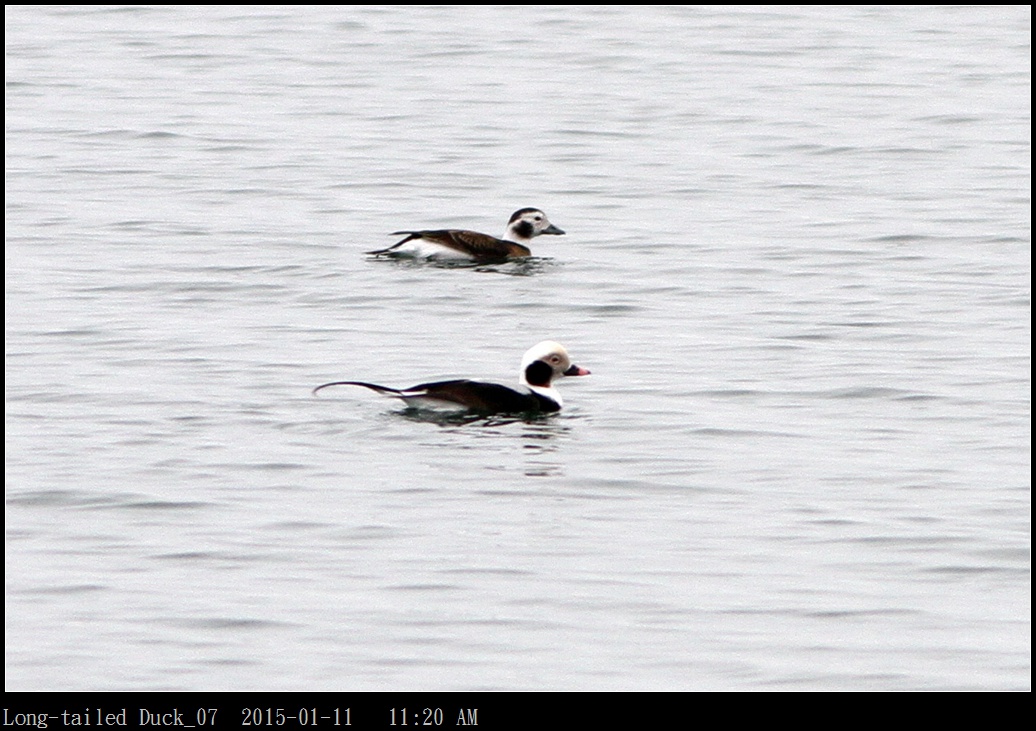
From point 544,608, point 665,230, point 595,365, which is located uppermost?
point 665,230

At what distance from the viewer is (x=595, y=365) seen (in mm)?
13711

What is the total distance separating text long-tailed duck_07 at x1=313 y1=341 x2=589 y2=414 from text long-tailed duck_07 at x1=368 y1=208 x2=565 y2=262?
15.8 ft

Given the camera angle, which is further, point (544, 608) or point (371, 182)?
point (371, 182)

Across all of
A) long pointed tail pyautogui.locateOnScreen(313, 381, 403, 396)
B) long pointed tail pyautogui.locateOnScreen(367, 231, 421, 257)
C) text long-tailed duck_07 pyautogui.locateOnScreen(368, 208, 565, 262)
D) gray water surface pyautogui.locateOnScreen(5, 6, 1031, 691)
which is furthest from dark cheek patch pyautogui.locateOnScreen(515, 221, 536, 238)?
long pointed tail pyautogui.locateOnScreen(313, 381, 403, 396)

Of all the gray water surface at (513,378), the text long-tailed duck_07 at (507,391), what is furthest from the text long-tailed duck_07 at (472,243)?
the text long-tailed duck_07 at (507,391)

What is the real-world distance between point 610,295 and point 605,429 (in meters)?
4.54

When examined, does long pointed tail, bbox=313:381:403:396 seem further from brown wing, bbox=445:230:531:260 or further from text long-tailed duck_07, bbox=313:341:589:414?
brown wing, bbox=445:230:531:260

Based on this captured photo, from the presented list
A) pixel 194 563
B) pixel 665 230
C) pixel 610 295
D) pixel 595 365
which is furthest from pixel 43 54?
pixel 194 563

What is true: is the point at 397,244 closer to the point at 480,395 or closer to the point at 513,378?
the point at 513,378

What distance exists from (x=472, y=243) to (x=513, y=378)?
174 inches

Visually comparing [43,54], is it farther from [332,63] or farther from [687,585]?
[687,585]

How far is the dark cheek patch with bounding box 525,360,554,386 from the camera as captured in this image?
1244 centimetres

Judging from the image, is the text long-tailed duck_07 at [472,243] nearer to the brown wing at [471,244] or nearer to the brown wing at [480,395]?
the brown wing at [471,244]

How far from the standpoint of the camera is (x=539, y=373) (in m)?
12.4
